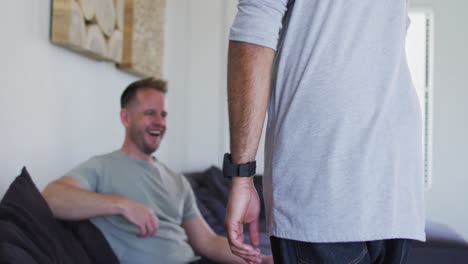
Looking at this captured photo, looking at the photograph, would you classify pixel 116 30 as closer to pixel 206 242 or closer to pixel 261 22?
pixel 206 242

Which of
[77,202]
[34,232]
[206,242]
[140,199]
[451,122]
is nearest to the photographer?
[34,232]

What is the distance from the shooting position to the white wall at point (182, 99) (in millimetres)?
2199

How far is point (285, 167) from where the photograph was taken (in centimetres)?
103

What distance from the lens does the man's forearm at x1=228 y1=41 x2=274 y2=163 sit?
105 centimetres

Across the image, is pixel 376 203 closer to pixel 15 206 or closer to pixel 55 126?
pixel 15 206

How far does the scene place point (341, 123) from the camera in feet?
3.29

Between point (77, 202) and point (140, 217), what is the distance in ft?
0.67

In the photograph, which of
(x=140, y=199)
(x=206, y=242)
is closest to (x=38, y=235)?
(x=140, y=199)

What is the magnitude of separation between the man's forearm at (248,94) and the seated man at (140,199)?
93 cm

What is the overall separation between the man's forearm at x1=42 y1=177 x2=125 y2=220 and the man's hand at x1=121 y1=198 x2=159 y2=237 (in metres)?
0.02

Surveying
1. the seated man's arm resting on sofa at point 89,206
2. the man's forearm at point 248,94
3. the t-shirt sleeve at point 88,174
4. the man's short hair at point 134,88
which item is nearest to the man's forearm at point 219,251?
the seated man's arm resting on sofa at point 89,206

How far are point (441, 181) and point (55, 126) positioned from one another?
3.43 meters

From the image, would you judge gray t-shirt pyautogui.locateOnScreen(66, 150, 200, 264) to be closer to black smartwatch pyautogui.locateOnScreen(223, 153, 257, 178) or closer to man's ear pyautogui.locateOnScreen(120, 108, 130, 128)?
man's ear pyautogui.locateOnScreen(120, 108, 130, 128)

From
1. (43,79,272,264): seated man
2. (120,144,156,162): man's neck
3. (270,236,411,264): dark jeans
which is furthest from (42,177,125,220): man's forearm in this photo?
(270,236,411,264): dark jeans
